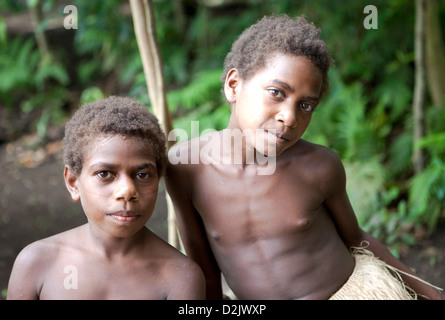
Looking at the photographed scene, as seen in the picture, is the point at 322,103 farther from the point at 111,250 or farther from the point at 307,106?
the point at 111,250

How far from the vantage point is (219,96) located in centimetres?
437

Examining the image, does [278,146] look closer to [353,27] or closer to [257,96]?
[257,96]

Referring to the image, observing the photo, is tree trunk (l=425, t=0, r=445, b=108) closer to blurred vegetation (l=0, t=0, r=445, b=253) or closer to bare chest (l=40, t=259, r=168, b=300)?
blurred vegetation (l=0, t=0, r=445, b=253)

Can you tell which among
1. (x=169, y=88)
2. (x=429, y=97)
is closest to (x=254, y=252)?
(x=429, y=97)

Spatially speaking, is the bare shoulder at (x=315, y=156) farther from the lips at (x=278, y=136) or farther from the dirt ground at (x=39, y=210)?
the dirt ground at (x=39, y=210)

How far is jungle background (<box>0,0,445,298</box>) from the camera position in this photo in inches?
138

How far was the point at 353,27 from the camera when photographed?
4766mm

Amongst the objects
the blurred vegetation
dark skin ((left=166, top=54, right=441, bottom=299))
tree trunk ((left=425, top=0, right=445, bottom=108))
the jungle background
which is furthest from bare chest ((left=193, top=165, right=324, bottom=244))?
tree trunk ((left=425, top=0, right=445, bottom=108))

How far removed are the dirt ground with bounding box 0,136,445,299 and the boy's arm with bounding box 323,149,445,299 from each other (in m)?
0.92

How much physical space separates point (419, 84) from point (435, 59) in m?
0.61

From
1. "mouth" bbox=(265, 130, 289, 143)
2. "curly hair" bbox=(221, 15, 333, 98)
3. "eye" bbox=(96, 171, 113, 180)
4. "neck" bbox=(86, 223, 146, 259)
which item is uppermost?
"curly hair" bbox=(221, 15, 333, 98)

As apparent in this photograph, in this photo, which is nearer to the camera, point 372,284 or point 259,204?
point 259,204

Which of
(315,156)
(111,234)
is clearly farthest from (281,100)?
(111,234)

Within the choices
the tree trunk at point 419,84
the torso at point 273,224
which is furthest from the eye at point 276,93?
the tree trunk at point 419,84
